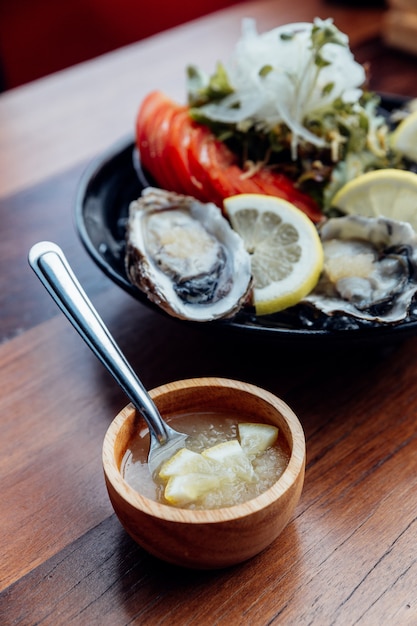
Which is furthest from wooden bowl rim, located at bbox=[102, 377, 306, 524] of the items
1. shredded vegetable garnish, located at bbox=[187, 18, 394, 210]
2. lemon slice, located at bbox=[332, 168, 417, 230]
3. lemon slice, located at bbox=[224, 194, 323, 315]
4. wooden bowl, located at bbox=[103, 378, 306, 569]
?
shredded vegetable garnish, located at bbox=[187, 18, 394, 210]

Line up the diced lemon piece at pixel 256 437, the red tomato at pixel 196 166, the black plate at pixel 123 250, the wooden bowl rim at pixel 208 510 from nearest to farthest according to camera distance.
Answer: the wooden bowl rim at pixel 208 510 → the diced lemon piece at pixel 256 437 → the black plate at pixel 123 250 → the red tomato at pixel 196 166

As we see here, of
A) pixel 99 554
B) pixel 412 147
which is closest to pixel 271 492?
pixel 99 554

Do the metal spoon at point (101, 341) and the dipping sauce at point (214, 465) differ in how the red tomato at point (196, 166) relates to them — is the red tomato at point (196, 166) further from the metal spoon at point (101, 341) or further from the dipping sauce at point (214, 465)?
the dipping sauce at point (214, 465)

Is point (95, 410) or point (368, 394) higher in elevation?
point (95, 410)

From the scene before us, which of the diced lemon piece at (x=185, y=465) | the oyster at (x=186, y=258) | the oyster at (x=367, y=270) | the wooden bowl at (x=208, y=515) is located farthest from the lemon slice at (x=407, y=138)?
the diced lemon piece at (x=185, y=465)

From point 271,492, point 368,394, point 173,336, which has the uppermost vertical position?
point 271,492

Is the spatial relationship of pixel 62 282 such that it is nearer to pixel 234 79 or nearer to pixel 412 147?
pixel 234 79
